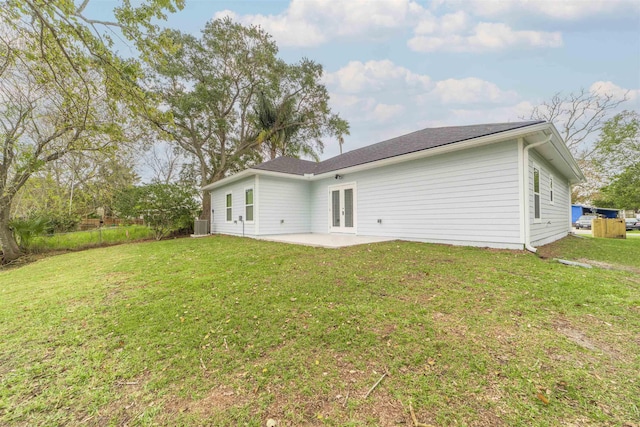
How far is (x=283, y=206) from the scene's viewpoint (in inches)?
402

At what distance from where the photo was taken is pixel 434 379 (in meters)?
1.71

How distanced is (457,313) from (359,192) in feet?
21.5

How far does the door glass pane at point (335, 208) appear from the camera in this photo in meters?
9.77

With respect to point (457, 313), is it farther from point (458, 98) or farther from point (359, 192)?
point (458, 98)

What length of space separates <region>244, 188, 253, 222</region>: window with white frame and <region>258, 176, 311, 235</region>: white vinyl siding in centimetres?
65

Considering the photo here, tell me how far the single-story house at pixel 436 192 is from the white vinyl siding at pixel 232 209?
5cm

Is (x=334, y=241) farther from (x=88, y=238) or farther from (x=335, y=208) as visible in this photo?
(x=88, y=238)

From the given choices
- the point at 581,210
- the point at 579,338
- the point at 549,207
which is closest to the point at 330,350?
the point at 579,338

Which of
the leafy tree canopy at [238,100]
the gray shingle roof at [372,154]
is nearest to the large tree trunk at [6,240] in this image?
the leafy tree canopy at [238,100]

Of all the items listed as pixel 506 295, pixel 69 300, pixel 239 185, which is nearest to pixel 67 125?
pixel 69 300

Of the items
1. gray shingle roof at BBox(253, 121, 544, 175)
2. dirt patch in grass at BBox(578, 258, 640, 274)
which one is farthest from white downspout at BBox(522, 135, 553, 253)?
gray shingle roof at BBox(253, 121, 544, 175)

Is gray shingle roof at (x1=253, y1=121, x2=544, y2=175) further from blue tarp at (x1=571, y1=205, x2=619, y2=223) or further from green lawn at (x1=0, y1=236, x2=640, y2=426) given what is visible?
blue tarp at (x1=571, y1=205, x2=619, y2=223)

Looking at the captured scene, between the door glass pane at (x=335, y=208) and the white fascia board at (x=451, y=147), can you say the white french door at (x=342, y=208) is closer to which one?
the door glass pane at (x=335, y=208)

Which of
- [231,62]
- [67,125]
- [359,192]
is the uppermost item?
[231,62]
